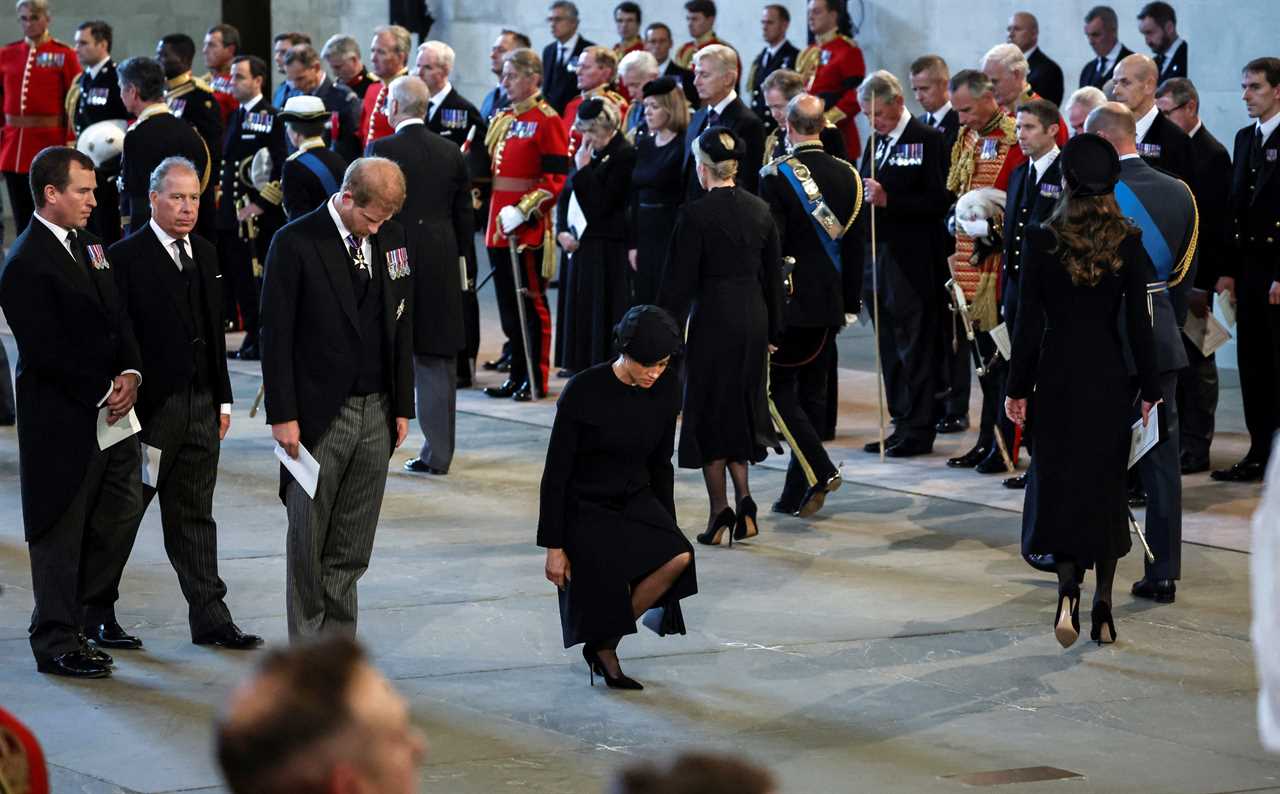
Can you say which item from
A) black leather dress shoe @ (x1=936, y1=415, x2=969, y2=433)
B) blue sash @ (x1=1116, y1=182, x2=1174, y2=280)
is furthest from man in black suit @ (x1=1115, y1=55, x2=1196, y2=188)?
black leather dress shoe @ (x1=936, y1=415, x2=969, y2=433)

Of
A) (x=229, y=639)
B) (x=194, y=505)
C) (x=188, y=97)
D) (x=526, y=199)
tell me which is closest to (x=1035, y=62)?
(x=526, y=199)

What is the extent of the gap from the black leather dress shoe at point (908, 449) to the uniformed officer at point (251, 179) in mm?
4452

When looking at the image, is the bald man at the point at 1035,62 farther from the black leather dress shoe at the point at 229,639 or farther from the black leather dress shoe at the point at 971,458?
the black leather dress shoe at the point at 229,639

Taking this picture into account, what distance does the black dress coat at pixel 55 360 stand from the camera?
6359 millimetres

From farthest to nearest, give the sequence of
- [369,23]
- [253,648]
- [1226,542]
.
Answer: [369,23] → [1226,542] → [253,648]

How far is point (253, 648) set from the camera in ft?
22.6

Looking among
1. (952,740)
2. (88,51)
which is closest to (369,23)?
(88,51)

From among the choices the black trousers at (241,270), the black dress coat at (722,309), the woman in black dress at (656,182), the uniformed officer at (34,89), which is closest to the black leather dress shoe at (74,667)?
the black dress coat at (722,309)

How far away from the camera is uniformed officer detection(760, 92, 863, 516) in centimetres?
936

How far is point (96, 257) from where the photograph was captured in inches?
258

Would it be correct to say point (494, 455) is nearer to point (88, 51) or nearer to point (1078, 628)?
point (1078, 628)

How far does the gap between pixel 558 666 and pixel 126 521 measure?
4.85ft

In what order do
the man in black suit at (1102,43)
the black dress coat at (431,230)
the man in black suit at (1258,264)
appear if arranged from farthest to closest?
the man in black suit at (1102,43), the black dress coat at (431,230), the man in black suit at (1258,264)

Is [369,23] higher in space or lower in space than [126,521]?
higher
